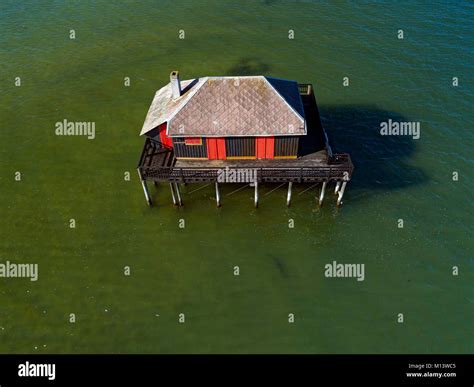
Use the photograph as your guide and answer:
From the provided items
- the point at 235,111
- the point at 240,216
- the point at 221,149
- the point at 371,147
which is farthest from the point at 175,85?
the point at 371,147

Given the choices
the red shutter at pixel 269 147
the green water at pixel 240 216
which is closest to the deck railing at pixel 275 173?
the red shutter at pixel 269 147

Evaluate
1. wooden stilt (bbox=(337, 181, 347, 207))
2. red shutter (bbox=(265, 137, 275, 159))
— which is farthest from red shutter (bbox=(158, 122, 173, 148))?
wooden stilt (bbox=(337, 181, 347, 207))

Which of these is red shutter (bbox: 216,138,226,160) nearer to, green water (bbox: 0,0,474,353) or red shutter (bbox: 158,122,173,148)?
red shutter (bbox: 158,122,173,148)

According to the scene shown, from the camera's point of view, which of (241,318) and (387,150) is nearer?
(241,318)

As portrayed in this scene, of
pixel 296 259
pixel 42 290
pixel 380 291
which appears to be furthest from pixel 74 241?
pixel 380 291

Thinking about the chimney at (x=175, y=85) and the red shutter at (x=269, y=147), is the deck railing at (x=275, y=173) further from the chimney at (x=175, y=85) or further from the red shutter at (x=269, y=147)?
the chimney at (x=175, y=85)

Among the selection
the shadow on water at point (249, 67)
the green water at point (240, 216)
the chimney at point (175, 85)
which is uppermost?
the shadow on water at point (249, 67)
